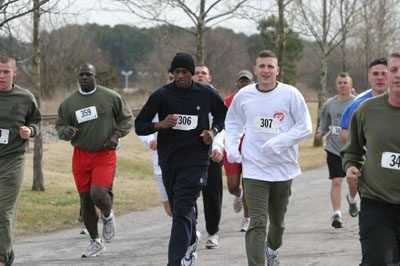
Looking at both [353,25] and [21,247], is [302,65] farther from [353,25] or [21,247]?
[21,247]

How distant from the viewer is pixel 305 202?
41.6ft

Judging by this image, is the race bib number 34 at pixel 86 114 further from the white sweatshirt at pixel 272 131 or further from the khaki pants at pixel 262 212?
the khaki pants at pixel 262 212

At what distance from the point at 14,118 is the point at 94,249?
1.97m

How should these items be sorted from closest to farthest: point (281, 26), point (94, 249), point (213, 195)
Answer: point (94, 249) → point (213, 195) → point (281, 26)

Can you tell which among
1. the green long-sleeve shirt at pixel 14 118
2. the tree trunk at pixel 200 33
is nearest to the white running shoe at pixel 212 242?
the green long-sleeve shirt at pixel 14 118

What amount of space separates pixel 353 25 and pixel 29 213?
746 inches

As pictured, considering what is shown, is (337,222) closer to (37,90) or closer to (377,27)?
(37,90)

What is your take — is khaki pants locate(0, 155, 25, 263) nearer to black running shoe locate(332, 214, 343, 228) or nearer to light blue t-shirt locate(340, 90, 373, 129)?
light blue t-shirt locate(340, 90, 373, 129)

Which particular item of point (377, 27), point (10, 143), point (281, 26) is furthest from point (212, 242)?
point (377, 27)

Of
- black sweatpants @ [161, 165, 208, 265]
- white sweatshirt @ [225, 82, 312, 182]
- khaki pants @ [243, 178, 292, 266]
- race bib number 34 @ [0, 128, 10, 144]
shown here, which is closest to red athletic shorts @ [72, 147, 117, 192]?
black sweatpants @ [161, 165, 208, 265]

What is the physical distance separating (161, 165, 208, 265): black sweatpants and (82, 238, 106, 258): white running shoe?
150 cm

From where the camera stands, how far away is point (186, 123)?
22.2 ft

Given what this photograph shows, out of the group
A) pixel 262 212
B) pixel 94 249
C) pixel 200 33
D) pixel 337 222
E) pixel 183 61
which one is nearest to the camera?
Result: pixel 262 212

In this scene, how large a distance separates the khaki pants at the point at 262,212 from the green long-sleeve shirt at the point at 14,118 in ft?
7.25
